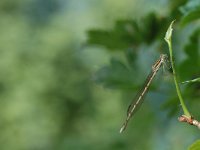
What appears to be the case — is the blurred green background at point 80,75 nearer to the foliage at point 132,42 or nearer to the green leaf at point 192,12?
the foliage at point 132,42

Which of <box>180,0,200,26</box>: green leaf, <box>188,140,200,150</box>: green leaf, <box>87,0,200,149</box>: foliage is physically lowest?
<box>188,140,200,150</box>: green leaf

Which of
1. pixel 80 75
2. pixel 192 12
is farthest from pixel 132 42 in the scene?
pixel 80 75

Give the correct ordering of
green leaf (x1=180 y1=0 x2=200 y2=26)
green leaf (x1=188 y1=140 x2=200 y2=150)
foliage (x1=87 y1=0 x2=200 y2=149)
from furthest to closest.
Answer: foliage (x1=87 y1=0 x2=200 y2=149)
green leaf (x1=180 y1=0 x2=200 y2=26)
green leaf (x1=188 y1=140 x2=200 y2=150)

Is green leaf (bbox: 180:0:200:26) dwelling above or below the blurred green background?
below

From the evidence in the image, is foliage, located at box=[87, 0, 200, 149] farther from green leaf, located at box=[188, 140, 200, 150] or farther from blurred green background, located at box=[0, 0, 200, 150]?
green leaf, located at box=[188, 140, 200, 150]

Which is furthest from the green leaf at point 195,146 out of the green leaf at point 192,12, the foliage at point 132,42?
the foliage at point 132,42

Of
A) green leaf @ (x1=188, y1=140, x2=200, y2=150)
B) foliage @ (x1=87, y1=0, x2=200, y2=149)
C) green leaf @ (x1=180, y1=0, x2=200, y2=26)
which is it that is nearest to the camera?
green leaf @ (x1=188, y1=140, x2=200, y2=150)

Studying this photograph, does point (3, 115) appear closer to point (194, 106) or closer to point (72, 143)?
point (72, 143)

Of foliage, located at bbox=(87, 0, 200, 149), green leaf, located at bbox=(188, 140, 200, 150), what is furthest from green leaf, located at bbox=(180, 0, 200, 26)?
green leaf, located at bbox=(188, 140, 200, 150)

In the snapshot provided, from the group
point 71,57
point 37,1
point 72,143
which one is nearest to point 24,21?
point 37,1
